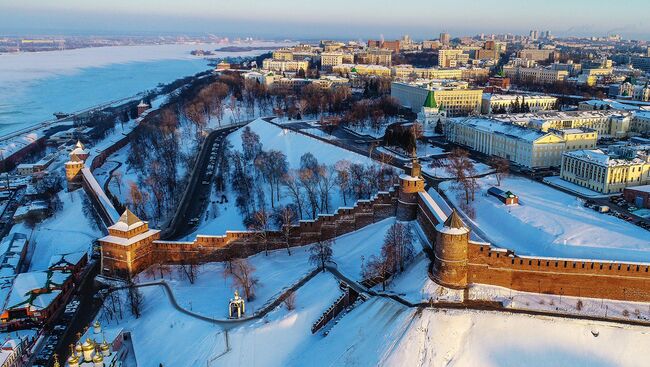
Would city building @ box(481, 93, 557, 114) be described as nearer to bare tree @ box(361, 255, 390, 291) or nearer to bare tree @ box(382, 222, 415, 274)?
bare tree @ box(382, 222, 415, 274)

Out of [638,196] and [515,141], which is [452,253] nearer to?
[638,196]

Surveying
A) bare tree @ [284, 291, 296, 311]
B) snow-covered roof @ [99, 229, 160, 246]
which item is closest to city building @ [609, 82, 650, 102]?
bare tree @ [284, 291, 296, 311]

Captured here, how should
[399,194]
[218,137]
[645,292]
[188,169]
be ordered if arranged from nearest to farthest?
[645,292] → [399,194] → [188,169] → [218,137]

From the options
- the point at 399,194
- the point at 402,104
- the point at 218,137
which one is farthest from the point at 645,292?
the point at 402,104

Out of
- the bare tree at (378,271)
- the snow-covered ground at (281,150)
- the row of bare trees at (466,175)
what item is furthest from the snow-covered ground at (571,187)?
the bare tree at (378,271)

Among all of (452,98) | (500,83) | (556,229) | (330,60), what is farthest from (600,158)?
(330,60)

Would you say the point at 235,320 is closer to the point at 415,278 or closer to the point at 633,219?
the point at 415,278
